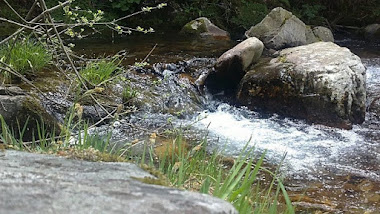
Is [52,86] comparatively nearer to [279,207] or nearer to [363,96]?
[279,207]

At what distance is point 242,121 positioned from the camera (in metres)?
6.25

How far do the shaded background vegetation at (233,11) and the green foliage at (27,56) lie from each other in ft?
14.8

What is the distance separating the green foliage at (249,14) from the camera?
1123 centimetres

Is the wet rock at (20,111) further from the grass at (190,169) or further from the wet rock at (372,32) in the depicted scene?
the wet rock at (372,32)

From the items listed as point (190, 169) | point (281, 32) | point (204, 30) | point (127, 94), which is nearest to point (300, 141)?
point (127, 94)

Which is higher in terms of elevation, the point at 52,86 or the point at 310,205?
the point at 52,86

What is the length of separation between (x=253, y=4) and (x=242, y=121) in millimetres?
6154

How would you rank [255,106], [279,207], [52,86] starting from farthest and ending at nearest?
[255,106] < [52,86] < [279,207]

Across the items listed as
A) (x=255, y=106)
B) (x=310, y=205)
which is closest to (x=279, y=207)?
(x=310, y=205)

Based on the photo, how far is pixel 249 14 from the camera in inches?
446

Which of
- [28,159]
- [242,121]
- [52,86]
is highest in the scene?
[28,159]

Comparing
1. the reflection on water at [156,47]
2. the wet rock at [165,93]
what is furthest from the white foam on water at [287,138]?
the reflection on water at [156,47]

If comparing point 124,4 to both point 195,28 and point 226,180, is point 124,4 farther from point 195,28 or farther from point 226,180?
point 226,180

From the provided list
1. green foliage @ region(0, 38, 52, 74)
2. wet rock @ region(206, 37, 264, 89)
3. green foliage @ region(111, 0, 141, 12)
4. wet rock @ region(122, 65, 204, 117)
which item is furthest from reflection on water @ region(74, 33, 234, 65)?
green foliage @ region(0, 38, 52, 74)
